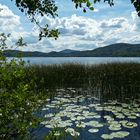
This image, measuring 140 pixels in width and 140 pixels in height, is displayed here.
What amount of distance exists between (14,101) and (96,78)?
21.6 meters

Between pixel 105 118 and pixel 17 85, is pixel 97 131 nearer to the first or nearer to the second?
pixel 105 118

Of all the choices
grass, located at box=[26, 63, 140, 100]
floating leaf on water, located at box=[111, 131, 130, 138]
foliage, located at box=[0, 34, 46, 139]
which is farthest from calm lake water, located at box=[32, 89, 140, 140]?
grass, located at box=[26, 63, 140, 100]

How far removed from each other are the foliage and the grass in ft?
42.9

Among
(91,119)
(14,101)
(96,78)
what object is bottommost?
(91,119)

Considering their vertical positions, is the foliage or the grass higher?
the foliage

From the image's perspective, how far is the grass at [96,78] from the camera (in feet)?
69.7

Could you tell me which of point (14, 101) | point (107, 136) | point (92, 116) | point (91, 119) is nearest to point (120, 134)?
point (107, 136)

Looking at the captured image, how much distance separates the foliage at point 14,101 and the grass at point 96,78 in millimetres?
13075

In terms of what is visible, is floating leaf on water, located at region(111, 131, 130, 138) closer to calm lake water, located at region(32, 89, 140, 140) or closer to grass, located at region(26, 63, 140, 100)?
calm lake water, located at region(32, 89, 140, 140)

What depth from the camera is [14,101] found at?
5305 millimetres

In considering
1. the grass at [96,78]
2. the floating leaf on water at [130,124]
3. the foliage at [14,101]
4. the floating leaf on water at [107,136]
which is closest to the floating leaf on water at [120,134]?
the floating leaf on water at [107,136]

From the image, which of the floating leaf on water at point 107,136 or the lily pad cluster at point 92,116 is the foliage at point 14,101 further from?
the floating leaf on water at point 107,136

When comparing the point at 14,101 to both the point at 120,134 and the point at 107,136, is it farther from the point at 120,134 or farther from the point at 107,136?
the point at 120,134

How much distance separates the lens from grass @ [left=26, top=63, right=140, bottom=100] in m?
21.2
